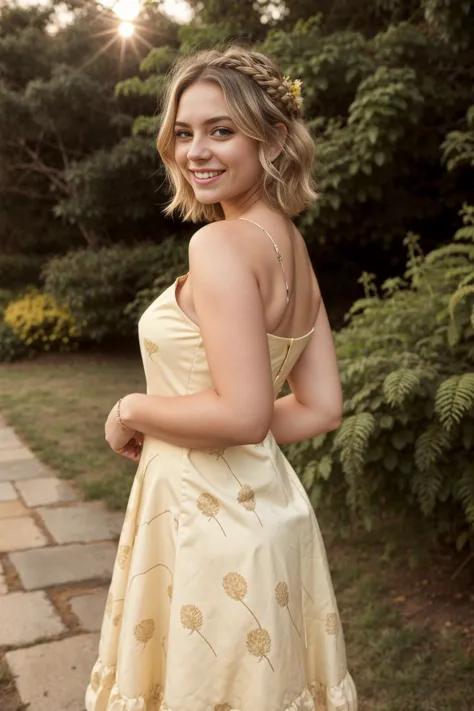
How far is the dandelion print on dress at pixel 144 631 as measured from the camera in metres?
1.52

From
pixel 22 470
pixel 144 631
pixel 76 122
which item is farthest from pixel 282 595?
pixel 76 122

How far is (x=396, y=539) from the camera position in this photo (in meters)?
3.50

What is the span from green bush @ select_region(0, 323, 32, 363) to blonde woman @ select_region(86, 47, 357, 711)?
1021 centimetres

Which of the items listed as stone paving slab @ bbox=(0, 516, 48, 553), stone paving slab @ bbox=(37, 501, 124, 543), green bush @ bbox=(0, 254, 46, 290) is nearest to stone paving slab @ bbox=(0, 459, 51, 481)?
stone paving slab @ bbox=(37, 501, 124, 543)

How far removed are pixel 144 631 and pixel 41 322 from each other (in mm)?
10455

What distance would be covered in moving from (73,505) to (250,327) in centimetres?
389

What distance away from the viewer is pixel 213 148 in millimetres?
1432

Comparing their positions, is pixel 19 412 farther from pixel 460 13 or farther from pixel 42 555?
pixel 460 13

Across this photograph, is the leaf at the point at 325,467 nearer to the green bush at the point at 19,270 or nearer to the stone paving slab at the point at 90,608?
the stone paving slab at the point at 90,608

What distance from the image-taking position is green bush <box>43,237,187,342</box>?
10.4 metres

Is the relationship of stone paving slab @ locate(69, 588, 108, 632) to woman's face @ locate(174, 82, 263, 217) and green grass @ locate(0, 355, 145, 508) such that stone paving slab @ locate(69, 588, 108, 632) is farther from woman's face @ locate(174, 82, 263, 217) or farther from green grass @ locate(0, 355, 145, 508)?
woman's face @ locate(174, 82, 263, 217)

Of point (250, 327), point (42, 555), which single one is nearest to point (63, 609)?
point (42, 555)

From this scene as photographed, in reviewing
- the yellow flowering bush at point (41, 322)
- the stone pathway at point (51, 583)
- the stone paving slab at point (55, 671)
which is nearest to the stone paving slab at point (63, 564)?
the stone pathway at point (51, 583)

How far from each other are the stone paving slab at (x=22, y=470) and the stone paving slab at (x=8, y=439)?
0.55 meters
